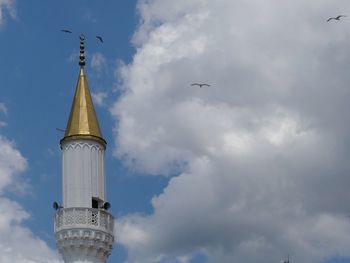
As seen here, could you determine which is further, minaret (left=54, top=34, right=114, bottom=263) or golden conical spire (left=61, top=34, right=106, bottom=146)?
golden conical spire (left=61, top=34, right=106, bottom=146)

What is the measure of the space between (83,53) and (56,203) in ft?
25.4

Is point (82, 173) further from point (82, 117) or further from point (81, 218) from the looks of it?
point (82, 117)

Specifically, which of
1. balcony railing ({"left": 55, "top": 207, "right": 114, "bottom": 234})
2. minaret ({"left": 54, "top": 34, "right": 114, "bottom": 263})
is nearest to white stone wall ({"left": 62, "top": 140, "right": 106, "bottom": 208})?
minaret ({"left": 54, "top": 34, "right": 114, "bottom": 263})

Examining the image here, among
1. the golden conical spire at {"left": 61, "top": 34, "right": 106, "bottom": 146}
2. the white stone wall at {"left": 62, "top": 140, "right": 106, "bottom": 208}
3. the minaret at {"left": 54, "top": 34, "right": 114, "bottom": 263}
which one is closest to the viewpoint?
the minaret at {"left": 54, "top": 34, "right": 114, "bottom": 263}

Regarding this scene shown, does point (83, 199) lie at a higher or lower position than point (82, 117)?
lower

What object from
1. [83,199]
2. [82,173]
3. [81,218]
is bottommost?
[81,218]

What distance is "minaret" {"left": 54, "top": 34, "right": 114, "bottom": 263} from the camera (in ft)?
168

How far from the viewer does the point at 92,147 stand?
52781mm

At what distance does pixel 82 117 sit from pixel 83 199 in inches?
161

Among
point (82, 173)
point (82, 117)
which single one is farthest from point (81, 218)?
point (82, 117)

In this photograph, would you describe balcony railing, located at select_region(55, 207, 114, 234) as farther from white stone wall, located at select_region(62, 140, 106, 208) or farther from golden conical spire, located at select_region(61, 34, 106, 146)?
golden conical spire, located at select_region(61, 34, 106, 146)

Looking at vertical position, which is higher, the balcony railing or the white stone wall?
the white stone wall

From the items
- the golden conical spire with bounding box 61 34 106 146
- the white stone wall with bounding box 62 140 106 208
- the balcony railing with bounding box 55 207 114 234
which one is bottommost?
the balcony railing with bounding box 55 207 114 234

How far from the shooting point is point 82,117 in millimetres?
53750
